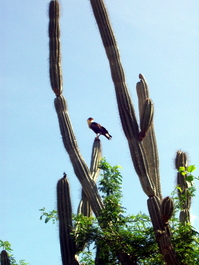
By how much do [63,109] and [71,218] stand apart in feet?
6.27

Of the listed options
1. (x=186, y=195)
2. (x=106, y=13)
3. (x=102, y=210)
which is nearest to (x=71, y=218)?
(x=102, y=210)

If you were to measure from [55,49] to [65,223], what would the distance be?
3.20m

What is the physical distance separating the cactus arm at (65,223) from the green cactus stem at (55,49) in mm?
1825

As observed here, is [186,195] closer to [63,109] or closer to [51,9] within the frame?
[63,109]

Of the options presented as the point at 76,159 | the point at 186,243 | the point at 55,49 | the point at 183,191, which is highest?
the point at 55,49

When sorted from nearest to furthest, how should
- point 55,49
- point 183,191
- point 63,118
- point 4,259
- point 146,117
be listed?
point 146,117, point 4,259, point 183,191, point 63,118, point 55,49

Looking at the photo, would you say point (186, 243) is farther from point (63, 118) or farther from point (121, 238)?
point (63, 118)

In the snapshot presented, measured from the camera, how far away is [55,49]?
9883mm

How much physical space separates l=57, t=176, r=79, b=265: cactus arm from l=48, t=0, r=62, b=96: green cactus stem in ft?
5.99

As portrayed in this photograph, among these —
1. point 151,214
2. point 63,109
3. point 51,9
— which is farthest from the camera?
point 51,9

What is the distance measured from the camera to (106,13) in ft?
31.2

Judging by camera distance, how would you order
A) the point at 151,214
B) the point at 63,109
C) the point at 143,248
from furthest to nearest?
the point at 63,109
the point at 143,248
the point at 151,214

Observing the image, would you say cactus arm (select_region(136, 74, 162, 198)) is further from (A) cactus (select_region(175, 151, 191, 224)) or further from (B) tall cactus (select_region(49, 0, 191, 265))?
(A) cactus (select_region(175, 151, 191, 224))

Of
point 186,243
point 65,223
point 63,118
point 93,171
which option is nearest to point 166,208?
point 186,243
